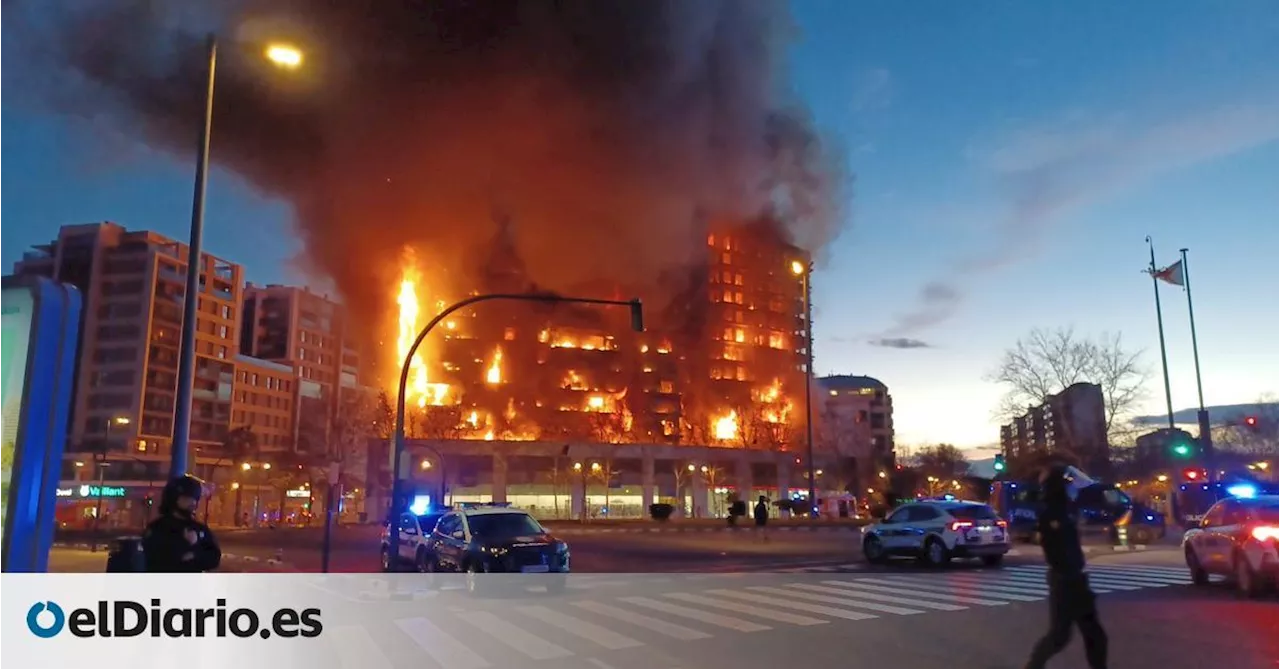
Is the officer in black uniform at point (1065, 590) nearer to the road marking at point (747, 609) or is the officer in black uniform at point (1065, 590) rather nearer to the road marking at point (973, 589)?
the road marking at point (747, 609)

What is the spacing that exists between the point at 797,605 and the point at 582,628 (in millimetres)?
3237

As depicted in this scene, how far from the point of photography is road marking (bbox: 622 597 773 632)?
30.1 ft

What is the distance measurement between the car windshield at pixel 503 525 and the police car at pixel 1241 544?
9969mm

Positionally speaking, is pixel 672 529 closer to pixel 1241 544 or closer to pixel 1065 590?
pixel 1241 544

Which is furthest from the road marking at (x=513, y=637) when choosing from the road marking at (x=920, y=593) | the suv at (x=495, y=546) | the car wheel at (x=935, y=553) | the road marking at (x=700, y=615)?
the car wheel at (x=935, y=553)

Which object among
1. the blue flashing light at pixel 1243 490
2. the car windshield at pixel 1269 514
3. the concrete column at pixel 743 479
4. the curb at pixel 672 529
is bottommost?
the curb at pixel 672 529

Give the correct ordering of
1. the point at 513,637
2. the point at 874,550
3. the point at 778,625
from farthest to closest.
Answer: the point at 874,550 → the point at 778,625 → the point at 513,637

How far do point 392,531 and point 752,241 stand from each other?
8174 centimetres

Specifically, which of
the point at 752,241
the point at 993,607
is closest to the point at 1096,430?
the point at 993,607

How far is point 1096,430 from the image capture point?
124 feet

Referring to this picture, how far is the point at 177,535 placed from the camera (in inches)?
191

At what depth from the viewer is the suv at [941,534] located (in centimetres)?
1655

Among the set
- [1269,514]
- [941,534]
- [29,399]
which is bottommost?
[941,534]

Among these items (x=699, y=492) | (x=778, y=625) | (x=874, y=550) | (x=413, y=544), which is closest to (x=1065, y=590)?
(x=778, y=625)
